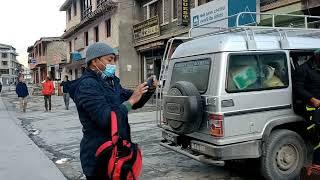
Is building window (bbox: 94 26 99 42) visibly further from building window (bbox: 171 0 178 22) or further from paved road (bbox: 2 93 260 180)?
paved road (bbox: 2 93 260 180)

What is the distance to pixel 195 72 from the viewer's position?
669cm

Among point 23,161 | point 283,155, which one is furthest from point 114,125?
point 23,161

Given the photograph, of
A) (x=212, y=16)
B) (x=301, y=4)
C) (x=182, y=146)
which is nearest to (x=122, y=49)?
(x=212, y=16)

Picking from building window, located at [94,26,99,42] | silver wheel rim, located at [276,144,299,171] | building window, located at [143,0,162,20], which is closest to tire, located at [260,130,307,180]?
silver wheel rim, located at [276,144,299,171]

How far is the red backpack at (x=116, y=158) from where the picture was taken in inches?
130

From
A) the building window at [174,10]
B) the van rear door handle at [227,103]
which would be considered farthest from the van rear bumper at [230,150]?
the building window at [174,10]

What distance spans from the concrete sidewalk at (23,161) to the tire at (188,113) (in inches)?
85.0

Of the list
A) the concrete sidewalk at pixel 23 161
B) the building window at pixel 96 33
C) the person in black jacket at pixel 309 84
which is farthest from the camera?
the building window at pixel 96 33

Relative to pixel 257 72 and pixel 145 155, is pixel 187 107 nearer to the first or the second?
pixel 257 72

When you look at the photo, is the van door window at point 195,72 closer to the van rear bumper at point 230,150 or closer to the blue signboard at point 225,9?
the van rear bumper at point 230,150

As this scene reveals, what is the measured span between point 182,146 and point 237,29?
1.98 meters

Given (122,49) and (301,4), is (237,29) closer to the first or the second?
(301,4)

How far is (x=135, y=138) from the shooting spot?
10727 mm

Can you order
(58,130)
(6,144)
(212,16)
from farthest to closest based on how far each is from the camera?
(212,16) < (58,130) < (6,144)
